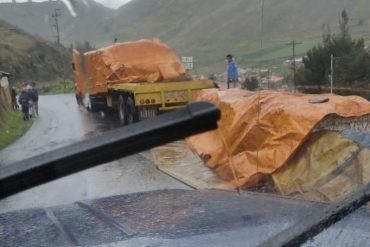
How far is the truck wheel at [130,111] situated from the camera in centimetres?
1781

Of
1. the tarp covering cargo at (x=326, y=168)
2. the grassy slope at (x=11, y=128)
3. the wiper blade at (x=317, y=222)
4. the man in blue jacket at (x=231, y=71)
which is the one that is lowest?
the grassy slope at (x=11, y=128)

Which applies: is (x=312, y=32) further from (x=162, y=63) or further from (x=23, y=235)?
(x=23, y=235)

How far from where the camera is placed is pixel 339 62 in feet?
53.4

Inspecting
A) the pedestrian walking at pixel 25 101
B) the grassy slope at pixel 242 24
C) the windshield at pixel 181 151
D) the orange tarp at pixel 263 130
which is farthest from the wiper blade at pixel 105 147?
the grassy slope at pixel 242 24

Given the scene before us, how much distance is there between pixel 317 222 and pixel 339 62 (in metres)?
14.8

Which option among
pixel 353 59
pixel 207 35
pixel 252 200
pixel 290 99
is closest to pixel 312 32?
pixel 207 35

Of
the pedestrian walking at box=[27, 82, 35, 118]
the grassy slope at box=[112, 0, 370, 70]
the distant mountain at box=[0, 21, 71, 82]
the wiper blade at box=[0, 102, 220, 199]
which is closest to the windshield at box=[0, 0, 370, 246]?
the wiper blade at box=[0, 102, 220, 199]

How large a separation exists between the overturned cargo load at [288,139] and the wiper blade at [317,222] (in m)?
5.21

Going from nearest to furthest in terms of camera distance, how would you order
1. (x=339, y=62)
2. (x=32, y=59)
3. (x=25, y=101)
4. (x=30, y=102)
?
(x=339, y=62) < (x=25, y=101) < (x=30, y=102) < (x=32, y=59)

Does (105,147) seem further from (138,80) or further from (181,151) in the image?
(138,80)

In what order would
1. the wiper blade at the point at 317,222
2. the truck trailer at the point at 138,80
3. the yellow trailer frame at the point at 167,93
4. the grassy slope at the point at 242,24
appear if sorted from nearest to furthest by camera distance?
1. the wiper blade at the point at 317,222
2. the yellow trailer frame at the point at 167,93
3. the truck trailer at the point at 138,80
4. the grassy slope at the point at 242,24

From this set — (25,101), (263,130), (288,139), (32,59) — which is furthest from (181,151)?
(32,59)

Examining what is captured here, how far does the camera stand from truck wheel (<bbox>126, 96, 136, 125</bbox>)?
1781 centimetres

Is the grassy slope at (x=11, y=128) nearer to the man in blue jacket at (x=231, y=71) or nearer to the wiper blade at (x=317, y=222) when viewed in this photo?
the man in blue jacket at (x=231, y=71)
